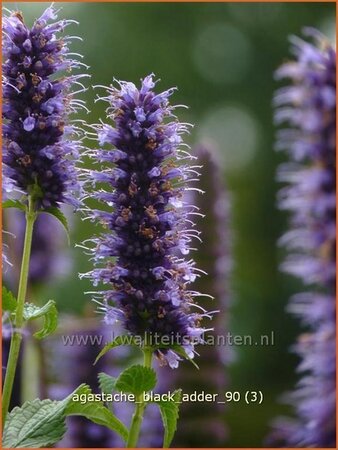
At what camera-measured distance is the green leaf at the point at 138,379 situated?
2.80 metres

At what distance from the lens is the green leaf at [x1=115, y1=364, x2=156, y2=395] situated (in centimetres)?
280

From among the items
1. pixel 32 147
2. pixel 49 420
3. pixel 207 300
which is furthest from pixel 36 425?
pixel 207 300

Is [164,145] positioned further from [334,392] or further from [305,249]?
[334,392]

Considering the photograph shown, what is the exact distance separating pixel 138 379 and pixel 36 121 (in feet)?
2.75

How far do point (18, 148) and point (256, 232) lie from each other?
2.15 meters

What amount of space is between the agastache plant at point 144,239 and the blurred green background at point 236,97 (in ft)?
1.52

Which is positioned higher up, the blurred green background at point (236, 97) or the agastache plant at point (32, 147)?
the blurred green background at point (236, 97)

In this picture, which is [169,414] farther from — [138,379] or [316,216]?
[316,216]

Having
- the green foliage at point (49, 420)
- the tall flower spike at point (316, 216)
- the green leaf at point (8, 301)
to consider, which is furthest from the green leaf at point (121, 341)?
the tall flower spike at point (316, 216)

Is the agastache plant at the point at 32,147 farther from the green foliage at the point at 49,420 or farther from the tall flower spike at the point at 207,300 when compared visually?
the tall flower spike at the point at 207,300

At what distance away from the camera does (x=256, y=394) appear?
11.6ft

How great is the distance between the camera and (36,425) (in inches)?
112

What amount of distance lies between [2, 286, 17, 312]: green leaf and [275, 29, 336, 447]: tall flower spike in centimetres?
106

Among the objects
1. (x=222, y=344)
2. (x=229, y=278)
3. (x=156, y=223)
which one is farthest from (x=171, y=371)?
(x=156, y=223)
